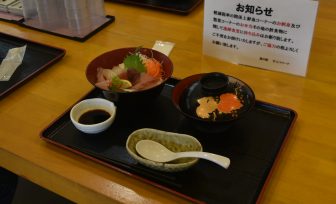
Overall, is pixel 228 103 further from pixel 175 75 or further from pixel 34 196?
pixel 34 196

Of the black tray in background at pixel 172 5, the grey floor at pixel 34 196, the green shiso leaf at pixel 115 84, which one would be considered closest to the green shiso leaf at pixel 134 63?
the green shiso leaf at pixel 115 84

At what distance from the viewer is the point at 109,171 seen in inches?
29.4

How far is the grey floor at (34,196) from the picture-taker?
1524 mm

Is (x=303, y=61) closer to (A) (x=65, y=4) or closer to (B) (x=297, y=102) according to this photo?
(B) (x=297, y=102)

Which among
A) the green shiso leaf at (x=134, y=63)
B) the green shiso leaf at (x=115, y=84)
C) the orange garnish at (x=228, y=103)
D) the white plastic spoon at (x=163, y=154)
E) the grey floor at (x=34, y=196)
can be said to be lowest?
the grey floor at (x=34, y=196)

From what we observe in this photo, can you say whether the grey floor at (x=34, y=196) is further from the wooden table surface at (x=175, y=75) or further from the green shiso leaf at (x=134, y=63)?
the green shiso leaf at (x=134, y=63)

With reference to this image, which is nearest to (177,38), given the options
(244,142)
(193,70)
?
(193,70)

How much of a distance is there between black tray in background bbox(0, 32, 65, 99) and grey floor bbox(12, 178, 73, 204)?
2.14 feet

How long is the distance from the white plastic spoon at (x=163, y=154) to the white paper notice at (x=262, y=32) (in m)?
0.44

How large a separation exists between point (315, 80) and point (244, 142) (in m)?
0.34

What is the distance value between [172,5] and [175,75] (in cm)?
46

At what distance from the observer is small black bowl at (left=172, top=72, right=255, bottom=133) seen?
0.76 m

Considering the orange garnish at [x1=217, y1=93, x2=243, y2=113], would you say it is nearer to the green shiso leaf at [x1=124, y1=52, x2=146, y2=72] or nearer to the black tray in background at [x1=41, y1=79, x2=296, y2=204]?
the black tray in background at [x1=41, y1=79, x2=296, y2=204]

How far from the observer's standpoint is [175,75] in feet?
3.38
